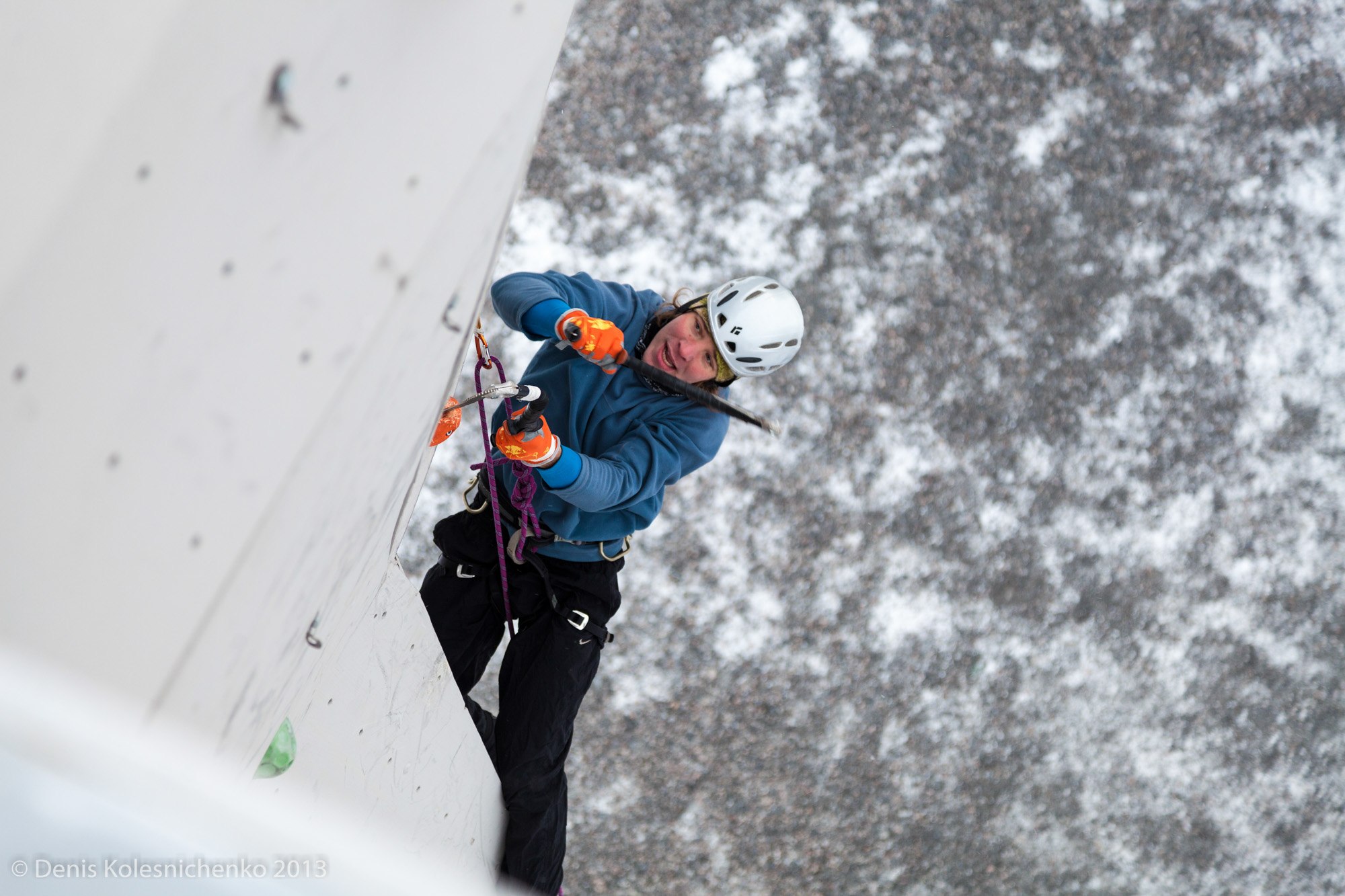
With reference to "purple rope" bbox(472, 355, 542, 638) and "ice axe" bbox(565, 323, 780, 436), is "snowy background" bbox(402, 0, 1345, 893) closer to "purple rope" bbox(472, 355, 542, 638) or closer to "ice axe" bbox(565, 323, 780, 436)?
"purple rope" bbox(472, 355, 542, 638)

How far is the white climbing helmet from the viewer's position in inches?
81.5

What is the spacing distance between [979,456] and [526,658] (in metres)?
1.98

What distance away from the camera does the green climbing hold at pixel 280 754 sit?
93 centimetres

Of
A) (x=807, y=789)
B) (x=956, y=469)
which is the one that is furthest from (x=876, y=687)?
(x=956, y=469)

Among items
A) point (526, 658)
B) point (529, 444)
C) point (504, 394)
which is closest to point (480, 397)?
point (504, 394)

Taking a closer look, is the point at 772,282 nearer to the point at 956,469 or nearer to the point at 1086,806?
the point at 956,469

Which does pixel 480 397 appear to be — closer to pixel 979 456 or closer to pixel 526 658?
pixel 526 658

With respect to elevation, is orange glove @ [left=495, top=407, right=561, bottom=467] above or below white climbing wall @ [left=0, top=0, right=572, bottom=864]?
below

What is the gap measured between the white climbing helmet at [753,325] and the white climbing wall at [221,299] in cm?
119

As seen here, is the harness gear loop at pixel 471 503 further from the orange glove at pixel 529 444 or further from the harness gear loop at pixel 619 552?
the orange glove at pixel 529 444

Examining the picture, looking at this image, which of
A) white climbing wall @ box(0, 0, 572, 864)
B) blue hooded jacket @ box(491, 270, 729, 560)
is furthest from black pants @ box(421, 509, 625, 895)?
white climbing wall @ box(0, 0, 572, 864)

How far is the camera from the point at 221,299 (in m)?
0.56

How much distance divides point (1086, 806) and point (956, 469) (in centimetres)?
135

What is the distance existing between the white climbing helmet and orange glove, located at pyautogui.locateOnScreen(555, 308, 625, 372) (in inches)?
9.9
